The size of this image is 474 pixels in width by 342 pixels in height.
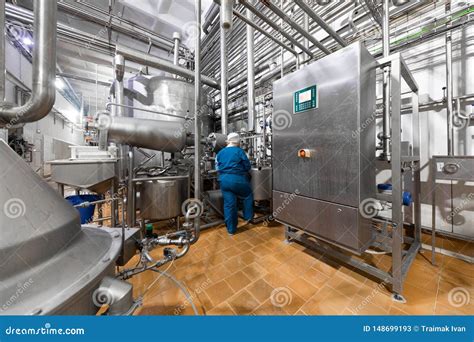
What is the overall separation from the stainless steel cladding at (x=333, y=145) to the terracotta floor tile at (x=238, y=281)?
61 cm

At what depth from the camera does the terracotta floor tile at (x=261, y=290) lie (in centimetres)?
130

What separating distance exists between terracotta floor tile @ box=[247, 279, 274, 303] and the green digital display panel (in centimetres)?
139

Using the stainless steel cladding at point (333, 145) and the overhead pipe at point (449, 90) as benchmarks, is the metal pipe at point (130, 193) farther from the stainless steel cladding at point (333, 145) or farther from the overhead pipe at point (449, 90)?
the overhead pipe at point (449, 90)

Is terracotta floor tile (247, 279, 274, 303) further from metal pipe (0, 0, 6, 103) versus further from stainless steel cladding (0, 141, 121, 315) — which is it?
metal pipe (0, 0, 6, 103)

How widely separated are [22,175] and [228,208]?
1899 mm

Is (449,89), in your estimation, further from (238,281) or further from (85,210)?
(85,210)

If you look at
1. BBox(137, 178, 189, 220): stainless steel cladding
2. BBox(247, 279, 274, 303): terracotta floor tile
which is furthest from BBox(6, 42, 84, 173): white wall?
BBox(247, 279, 274, 303): terracotta floor tile

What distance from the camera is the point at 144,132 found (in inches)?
78.9

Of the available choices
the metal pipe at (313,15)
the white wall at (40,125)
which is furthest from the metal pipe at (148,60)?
the metal pipe at (313,15)

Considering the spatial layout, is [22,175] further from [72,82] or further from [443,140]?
[72,82]

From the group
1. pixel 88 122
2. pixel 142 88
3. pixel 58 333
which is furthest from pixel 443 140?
pixel 142 88

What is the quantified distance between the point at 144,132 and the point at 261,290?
1847mm

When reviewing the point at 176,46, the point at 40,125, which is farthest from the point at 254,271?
the point at 40,125

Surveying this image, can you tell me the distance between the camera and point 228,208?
2352 mm
